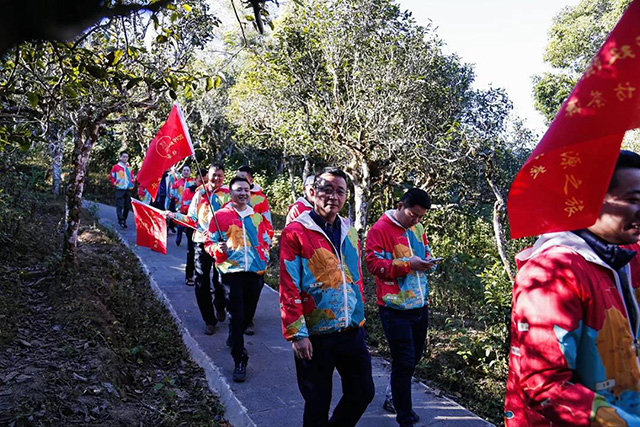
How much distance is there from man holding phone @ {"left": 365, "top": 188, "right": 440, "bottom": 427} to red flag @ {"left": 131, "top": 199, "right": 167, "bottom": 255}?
277cm

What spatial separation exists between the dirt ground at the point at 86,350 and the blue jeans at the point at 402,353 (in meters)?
1.60

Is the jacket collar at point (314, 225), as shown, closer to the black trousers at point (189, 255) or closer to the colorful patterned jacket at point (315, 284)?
the colorful patterned jacket at point (315, 284)

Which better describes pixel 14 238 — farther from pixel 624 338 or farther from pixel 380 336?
pixel 624 338

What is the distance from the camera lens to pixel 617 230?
73.6 inches

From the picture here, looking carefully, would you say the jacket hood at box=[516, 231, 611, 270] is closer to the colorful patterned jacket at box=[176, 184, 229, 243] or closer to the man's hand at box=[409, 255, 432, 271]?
the man's hand at box=[409, 255, 432, 271]

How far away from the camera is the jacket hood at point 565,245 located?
182cm

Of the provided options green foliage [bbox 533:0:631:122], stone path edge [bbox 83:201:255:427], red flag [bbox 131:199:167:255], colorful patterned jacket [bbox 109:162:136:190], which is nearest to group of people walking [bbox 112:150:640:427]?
stone path edge [bbox 83:201:255:427]

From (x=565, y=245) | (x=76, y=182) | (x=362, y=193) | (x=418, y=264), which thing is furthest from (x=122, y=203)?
(x=565, y=245)


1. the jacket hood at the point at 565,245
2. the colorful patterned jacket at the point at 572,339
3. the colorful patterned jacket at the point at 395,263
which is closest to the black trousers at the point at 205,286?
the colorful patterned jacket at the point at 395,263

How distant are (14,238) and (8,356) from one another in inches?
140

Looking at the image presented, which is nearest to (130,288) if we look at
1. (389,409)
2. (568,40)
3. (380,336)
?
(380,336)

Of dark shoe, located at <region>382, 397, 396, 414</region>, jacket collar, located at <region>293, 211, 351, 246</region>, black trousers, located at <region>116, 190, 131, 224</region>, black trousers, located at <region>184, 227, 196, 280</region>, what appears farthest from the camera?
black trousers, located at <region>116, 190, 131, 224</region>

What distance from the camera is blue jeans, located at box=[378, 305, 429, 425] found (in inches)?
159

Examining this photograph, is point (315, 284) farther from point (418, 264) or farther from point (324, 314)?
point (418, 264)
